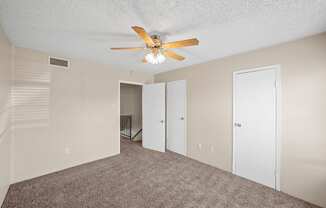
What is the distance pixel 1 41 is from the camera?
170cm

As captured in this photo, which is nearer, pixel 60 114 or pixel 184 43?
pixel 184 43

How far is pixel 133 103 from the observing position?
5.69 meters

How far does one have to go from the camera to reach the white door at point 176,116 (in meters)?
3.55

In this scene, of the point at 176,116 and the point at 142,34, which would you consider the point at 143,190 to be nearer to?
the point at 176,116

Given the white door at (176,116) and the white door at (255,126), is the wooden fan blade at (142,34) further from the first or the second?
the white door at (176,116)

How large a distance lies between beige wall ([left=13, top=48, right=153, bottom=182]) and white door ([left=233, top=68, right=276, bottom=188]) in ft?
9.34

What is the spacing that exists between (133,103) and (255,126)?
14.5ft

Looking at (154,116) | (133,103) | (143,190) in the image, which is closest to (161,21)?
(143,190)

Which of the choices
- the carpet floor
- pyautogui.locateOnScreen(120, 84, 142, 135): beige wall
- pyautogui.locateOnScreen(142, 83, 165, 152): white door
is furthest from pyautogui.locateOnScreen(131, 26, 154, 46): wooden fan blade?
pyautogui.locateOnScreen(120, 84, 142, 135): beige wall

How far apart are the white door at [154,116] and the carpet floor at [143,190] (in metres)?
1.05

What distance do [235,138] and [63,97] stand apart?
3497mm

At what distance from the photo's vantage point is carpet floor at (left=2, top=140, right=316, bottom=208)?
1821mm

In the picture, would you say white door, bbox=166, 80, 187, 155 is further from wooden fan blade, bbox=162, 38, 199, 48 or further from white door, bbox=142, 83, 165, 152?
wooden fan blade, bbox=162, 38, 199, 48

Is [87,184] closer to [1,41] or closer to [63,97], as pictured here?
[63,97]
